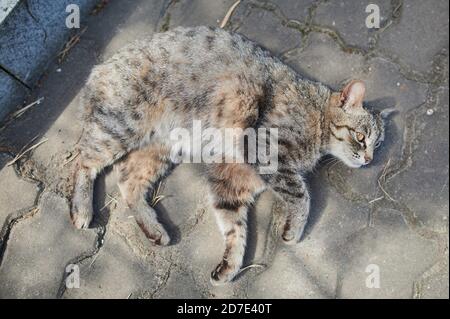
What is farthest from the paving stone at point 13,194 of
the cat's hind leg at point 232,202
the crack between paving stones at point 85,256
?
the cat's hind leg at point 232,202

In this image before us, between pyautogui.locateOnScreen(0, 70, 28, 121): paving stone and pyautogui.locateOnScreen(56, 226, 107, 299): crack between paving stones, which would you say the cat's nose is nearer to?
pyautogui.locateOnScreen(56, 226, 107, 299): crack between paving stones

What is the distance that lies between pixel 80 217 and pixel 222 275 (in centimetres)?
105

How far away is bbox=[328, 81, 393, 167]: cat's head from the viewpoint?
329cm

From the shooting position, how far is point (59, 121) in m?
3.56

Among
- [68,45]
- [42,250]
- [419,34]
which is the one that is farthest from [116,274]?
[419,34]

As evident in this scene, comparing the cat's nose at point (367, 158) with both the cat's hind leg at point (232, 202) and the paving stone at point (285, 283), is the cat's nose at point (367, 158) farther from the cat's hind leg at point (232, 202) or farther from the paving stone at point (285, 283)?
the paving stone at point (285, 283)

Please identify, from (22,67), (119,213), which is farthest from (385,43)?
(22,67)

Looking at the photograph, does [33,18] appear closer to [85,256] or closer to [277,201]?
[85,256]

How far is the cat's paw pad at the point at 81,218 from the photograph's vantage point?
10.9ft

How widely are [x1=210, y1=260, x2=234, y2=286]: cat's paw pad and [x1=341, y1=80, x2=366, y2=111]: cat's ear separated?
135cm

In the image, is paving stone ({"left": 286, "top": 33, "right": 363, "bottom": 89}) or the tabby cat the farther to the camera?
paving stone ({"left": 286, "top": 33, "right": 363, "bottom": 89})

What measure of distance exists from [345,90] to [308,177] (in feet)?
2.30

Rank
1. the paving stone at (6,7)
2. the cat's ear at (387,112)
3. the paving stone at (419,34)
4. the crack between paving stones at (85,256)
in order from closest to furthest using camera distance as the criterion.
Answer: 1. the paving stone at (6,7)
2. the crack between paving stones at (85,256)
3. the cat's ear at (387,112)
4. the paving stone at (419,34)

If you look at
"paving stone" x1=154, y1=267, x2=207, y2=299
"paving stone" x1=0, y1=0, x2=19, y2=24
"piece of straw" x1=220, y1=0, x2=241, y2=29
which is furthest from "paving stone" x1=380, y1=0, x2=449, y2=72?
"paving stone" x1=0, y1=0, x2=19, y2=24
